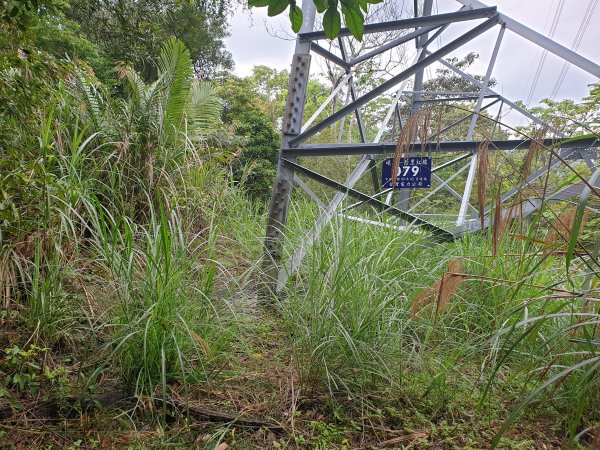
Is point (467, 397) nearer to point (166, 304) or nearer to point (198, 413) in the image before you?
point (198, 413)

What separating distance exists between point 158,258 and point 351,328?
3.11ft

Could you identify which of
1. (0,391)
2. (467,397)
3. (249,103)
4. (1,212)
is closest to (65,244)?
(1,212)

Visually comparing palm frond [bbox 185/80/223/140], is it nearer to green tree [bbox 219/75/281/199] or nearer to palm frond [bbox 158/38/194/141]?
palm frond [bbox 158/38/194/141]

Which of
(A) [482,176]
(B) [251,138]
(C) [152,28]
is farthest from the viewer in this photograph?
(B) [251,138]

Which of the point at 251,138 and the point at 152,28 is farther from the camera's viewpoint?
the point at 251,138

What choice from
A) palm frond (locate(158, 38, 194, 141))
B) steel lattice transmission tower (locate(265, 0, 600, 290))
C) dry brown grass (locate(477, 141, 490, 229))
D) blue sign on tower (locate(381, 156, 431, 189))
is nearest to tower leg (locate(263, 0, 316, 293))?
steel lattice transmission tower (locate(265, 0, 600, 290))

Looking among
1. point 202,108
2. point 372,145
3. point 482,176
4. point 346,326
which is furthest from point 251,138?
point 482,176

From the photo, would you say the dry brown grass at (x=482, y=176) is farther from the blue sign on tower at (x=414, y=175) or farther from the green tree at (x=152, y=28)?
the green tree at (x=152, y=28)

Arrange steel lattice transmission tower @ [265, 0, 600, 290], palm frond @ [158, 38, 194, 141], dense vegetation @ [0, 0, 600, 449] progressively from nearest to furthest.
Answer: dense vegetation @ [0, 0, 600, 449], steel lattice transmission tower @ [265, 0, 600, 290], palm frond @ [158, 38, 194, 141]

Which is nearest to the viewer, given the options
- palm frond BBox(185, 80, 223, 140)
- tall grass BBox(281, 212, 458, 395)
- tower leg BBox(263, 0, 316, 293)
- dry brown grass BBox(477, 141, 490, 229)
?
dry brown grass BBox(477, 141, 490, 229)

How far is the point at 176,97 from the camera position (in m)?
3.77

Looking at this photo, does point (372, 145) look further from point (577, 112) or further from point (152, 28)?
point (577, 112)

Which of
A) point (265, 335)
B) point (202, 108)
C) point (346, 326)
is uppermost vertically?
point (202, 108)

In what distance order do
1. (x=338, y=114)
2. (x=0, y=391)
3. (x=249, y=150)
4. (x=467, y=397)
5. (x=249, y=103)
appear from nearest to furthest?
(x=0, y=391)
(x=467, y=397)
(x=338, y=114)
(x=249, y=150)
(x=249, y=103)
